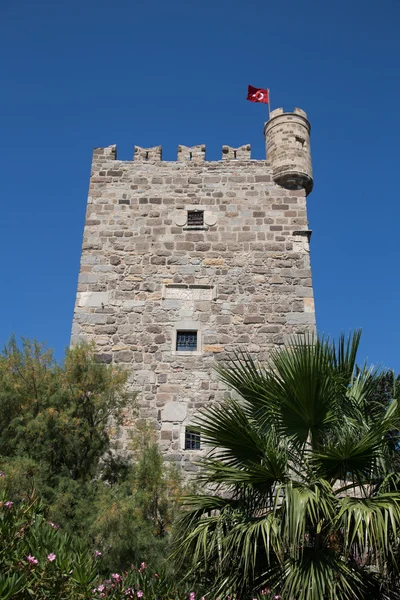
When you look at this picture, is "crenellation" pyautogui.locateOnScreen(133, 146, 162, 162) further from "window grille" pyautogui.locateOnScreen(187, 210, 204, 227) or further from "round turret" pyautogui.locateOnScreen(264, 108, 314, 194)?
"round turret" pyautogui.locateOnScreen(264, 108, 314, 194)

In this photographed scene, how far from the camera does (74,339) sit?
9.52 metres

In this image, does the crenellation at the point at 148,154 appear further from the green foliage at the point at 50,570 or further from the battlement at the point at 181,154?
the green foliage at the point at 50,570

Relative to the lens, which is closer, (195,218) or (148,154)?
(195,218)

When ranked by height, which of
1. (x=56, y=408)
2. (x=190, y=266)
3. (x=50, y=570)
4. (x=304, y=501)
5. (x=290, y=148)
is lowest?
(x=50, y=570)

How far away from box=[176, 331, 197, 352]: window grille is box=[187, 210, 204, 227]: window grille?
223 centimetres

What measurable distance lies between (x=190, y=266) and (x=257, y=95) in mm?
4960

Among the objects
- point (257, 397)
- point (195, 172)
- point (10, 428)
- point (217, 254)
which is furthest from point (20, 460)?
point (195, 172)

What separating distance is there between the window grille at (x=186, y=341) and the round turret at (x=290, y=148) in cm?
361

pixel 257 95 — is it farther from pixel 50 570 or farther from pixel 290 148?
pixel 50 570

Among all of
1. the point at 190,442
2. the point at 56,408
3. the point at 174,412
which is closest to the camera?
the point at 56,408

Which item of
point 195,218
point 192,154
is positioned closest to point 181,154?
point 192,154

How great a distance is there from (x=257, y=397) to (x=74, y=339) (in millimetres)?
4469

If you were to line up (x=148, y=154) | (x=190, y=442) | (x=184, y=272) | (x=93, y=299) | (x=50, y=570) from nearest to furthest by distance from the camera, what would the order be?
(x=50, y=570)
(x=190, y=442)
(x=93, y=299)
(x=184, y=272)
(x=148, y=154)

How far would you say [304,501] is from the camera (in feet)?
15.1
